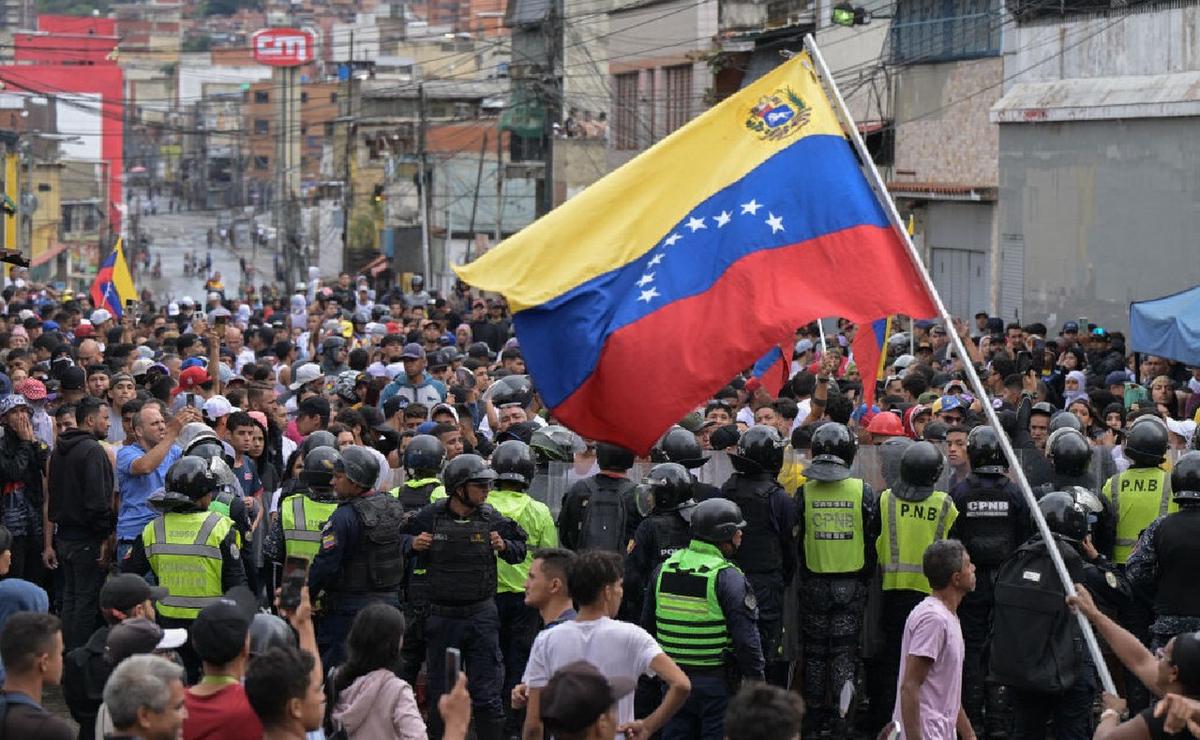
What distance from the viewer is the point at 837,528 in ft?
35.4

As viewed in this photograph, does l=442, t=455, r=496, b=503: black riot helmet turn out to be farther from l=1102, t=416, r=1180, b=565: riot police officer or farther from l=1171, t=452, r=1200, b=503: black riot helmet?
l=1102, t=416, r=1180, b=565: riot police officer

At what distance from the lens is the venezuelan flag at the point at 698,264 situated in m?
8.70

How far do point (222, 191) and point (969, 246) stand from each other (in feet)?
404

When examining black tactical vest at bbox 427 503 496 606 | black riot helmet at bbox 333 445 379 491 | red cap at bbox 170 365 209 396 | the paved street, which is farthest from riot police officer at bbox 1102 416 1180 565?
the paved street

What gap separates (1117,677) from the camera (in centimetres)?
1123

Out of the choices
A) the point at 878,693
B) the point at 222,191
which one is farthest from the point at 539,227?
the point at 222,191

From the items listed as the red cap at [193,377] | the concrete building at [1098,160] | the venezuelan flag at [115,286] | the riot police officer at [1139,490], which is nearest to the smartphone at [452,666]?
the riot police officer at [1139,490]

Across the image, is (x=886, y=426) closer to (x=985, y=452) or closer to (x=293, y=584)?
(x=985, y=452)

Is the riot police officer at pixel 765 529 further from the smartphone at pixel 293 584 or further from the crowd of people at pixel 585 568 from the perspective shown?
the smartphone at pixel 293 584

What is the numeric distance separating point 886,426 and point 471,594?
12.8ft

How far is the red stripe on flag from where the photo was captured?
8.69 meters

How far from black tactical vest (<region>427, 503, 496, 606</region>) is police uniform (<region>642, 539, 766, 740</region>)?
1.53m

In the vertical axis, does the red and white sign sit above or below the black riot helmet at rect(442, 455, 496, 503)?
above

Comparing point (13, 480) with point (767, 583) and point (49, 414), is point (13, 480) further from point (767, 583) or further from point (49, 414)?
Result: point (767, 583)
